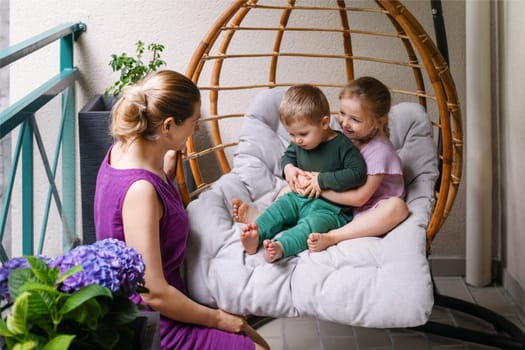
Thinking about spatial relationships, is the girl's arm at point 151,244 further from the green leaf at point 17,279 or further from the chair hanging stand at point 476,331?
the chair hanging stand at point 476,331

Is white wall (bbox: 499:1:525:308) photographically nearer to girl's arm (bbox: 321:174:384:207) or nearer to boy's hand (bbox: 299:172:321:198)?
girl's arm (bbox: 321:174:384:207)

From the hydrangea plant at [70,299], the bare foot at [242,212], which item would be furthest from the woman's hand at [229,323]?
the hydrangea plant at [70,299]

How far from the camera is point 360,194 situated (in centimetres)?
232

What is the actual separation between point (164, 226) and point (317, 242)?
1.46ft

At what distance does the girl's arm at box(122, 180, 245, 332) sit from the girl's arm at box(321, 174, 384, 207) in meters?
0.62

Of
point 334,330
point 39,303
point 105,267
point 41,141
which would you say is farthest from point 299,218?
point 39,303

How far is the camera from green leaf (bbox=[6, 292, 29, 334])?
3.62 feet

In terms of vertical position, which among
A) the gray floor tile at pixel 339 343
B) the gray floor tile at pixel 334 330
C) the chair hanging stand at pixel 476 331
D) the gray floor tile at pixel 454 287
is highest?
the chair hanging stand at pixel 476 331

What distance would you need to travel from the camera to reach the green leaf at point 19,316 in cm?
110

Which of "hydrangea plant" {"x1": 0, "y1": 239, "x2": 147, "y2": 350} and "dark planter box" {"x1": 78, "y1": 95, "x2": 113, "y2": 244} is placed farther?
"dark planter box" {"x1": 78, "y1": 95, "x2": 113, "y2": 244}

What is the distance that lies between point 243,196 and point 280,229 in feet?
0.68

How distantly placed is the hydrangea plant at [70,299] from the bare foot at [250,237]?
32.2 inches

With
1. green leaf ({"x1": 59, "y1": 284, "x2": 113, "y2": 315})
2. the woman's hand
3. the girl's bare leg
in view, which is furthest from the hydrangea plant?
the girl's bare leg

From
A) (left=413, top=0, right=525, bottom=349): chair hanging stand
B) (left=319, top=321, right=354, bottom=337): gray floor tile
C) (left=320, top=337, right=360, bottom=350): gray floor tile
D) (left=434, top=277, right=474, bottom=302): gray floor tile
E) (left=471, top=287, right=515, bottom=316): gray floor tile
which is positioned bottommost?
(left=320, top=337, right=360, bottom=350): gray floor tile
